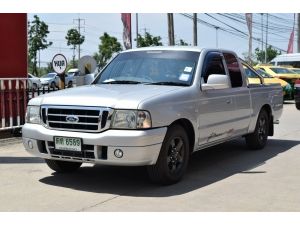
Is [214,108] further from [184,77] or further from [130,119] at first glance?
[130,119]

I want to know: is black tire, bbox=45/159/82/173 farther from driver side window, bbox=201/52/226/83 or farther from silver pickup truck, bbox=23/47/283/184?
driver side window, bbox=201/52/226/83

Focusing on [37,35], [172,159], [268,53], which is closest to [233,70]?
[172,159]

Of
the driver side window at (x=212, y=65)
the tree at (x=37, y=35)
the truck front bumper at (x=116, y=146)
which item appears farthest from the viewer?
the tree at (x=37, y=35)

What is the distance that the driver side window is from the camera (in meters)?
7.05

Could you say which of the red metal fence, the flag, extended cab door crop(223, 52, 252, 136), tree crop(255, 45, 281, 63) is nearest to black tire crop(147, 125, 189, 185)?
extended cab door crop(223, 52, 252, 136)

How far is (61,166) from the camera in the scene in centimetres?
683

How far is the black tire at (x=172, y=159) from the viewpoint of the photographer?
5946mm

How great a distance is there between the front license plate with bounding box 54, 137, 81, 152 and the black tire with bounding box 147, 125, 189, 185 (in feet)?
2.94

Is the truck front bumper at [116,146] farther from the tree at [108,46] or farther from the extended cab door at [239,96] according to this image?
the tree at [108,46]

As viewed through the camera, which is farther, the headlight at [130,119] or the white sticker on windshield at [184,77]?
the white sticker on windshield at [184,77]

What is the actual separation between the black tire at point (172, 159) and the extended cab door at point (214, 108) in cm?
46

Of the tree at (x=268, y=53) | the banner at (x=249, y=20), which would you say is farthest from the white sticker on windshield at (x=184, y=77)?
the tree at (x=268, y=53)
